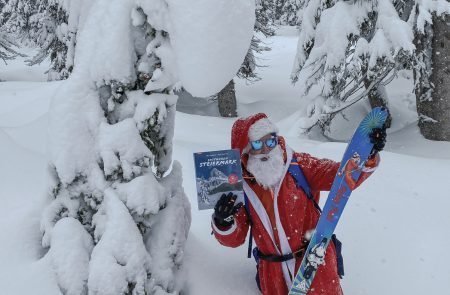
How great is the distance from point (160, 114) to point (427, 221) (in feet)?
11.9

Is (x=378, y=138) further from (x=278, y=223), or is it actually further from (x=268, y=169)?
(x=278, y=223)

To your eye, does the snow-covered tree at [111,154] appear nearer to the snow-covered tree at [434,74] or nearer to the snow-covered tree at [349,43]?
the snow-covered tree at [349,43]

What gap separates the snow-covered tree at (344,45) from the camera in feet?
25.7

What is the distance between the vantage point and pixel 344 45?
28.0ft

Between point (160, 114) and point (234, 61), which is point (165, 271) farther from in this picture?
point (234, 61)

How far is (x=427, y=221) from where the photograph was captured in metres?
5.04

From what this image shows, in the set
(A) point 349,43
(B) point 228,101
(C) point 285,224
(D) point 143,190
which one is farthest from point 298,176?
(B) point 228,101

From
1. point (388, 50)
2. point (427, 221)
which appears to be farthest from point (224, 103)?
point (427, 221)

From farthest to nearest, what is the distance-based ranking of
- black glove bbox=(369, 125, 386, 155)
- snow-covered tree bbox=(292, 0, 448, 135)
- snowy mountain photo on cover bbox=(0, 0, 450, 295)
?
snow-covered tree bbox=(292, 0, 448, 135)
black glove bbox=(369, 125, 386, 155)
snowy mountain photo on cover bbox=(0, 0, 450, 295)

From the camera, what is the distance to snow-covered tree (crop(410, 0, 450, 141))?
27.5 ft

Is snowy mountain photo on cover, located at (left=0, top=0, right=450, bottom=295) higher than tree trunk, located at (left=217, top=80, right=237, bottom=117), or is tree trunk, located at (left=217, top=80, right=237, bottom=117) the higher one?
snowy mountain photo on cover, located at (left=0, top=0, right=450, bottom=295)

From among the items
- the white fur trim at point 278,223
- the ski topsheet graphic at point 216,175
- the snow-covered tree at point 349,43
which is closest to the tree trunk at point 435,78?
the snow-covered tree at point 349,43

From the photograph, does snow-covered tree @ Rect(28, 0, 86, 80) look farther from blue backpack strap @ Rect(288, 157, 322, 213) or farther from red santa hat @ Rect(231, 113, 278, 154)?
blue backpack strap @ Rect(288, 157, 322, 213)

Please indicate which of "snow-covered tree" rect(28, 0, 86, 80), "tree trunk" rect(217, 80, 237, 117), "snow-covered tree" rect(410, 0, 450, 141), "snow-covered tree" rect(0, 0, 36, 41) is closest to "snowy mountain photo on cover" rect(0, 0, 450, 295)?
"snow-covered tree" rect(410, 0, 450, 141)
